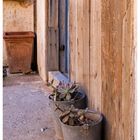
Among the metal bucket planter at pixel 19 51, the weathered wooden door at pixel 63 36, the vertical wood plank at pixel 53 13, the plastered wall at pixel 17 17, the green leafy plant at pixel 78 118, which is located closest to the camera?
the green leafy plant at pixel 78 118

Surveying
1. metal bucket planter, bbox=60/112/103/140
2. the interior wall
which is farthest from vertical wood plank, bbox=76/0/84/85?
metal bucket planter, bbox=60/112/103/140

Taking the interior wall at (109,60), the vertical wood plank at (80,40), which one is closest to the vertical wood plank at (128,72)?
the interior wall at (109,60)

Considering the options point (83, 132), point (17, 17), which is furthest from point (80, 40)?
point (17, 17)

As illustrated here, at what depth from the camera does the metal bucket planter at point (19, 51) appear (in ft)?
17.6

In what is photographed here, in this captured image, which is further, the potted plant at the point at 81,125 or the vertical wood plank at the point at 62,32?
the vertical wood plank at the point at 62,32

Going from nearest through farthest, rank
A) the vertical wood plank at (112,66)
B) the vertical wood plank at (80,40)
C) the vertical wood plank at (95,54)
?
1. the vertical wood plank at (112,66)
2. the vertical wood plank at (95,54)
3. the vertical wood plank at (80,40)

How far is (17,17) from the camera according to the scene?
5.89 m

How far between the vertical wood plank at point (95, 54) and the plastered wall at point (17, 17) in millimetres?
3556

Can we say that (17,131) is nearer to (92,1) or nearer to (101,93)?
(101,93)

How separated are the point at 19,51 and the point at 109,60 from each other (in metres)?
3.53

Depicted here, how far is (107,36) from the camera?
6.80ft

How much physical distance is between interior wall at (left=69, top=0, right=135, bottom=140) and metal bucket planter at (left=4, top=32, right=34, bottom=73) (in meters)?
2.70

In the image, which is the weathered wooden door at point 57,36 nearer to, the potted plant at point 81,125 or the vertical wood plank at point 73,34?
the vertical wood plank at point 73,34

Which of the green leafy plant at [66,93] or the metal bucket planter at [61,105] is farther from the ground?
the green leafy plant at [66,93]
